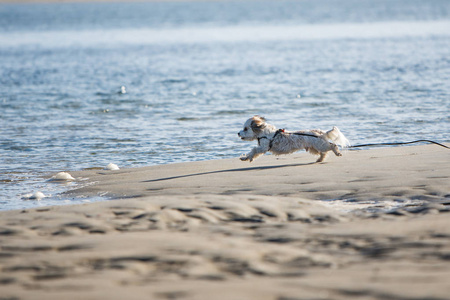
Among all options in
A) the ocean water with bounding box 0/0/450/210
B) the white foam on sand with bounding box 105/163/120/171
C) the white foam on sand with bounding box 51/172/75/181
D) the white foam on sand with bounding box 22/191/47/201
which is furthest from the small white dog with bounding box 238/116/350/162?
the white foam on sand with bounding box 22/191/47/201

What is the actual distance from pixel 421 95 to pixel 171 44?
2580 cm

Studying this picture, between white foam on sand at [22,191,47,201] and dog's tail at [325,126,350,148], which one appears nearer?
white foam on sand at [22,191,47,201]

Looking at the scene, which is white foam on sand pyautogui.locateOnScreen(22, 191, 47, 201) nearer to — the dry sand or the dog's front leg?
the dry sand

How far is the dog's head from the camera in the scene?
902cm

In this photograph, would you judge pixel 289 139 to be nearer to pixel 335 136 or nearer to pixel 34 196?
pixel 335 136

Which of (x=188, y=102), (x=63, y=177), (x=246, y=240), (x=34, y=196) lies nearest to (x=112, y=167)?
(x=63, y=177)

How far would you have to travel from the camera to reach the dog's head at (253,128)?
29.6ft

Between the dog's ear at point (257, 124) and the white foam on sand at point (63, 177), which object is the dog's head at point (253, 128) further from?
the white foam on sand at point (63, 177)

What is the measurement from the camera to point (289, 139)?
29.3ft

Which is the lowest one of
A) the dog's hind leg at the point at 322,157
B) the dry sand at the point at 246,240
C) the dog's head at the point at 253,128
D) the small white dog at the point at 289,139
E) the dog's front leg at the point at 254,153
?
the dry sand at the point at 246,240

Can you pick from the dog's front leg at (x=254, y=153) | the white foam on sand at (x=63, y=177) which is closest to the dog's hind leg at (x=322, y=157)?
the dog's front leg at (x=254, y=153)

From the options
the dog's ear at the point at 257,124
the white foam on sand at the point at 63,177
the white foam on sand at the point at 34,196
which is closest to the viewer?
the white foam on sand at the point at 34,196

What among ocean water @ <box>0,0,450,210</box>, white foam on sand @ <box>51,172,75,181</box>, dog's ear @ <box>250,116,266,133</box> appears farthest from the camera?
ocean water @ <box>0,0,450,210</box>

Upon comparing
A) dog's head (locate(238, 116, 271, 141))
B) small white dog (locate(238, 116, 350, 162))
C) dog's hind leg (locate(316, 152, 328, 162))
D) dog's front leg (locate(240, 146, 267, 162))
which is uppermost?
dog's head (locate(238, 116, 271, 141))
